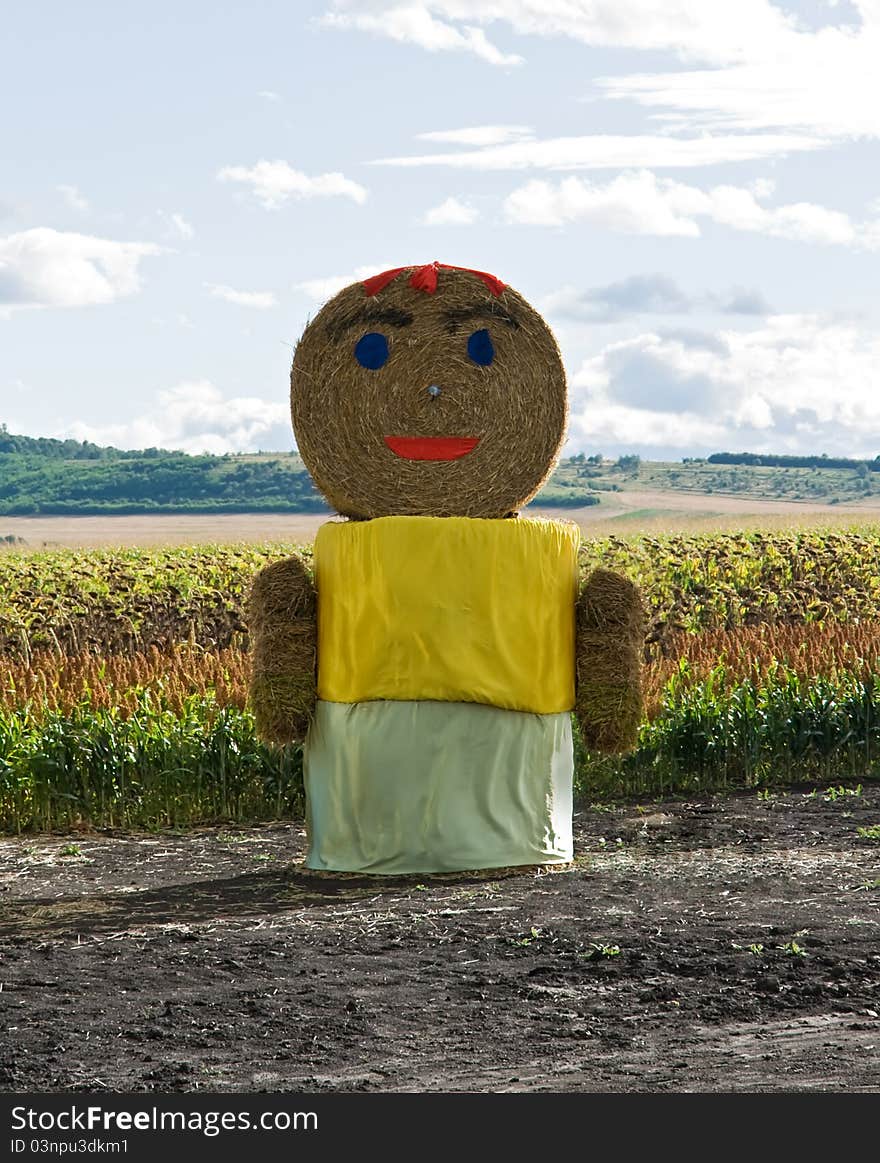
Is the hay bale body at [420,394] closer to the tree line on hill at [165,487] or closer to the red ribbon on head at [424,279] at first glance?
the red ribbon on head at [424,279]

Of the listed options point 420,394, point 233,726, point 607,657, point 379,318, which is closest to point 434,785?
point 607,657

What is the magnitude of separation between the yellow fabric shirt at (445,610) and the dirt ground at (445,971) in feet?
3.43

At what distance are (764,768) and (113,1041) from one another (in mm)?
7375

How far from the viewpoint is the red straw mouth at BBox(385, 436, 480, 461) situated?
8.59 meters

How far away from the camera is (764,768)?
12.4m

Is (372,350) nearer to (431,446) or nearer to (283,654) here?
(431,446)

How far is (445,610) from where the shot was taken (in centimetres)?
845

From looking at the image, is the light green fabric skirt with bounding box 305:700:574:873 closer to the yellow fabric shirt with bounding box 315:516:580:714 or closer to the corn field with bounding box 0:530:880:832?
the yellow fabric shirt with bounding box 315:516:580:714

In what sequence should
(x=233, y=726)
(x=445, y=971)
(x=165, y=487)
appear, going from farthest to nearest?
(x=165, y=487) → (x=233, y=726) → (x=445, y=971)

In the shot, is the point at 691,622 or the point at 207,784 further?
the point at 691,622

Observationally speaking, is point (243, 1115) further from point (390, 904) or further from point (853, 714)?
point (853, 714)

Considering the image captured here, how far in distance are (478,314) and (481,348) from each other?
18 centimetres

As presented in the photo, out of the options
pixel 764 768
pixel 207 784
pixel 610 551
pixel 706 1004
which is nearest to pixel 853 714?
pixel 764 768

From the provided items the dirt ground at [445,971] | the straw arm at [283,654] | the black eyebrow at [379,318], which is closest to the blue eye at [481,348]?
the black eyebrow at [379,318]
